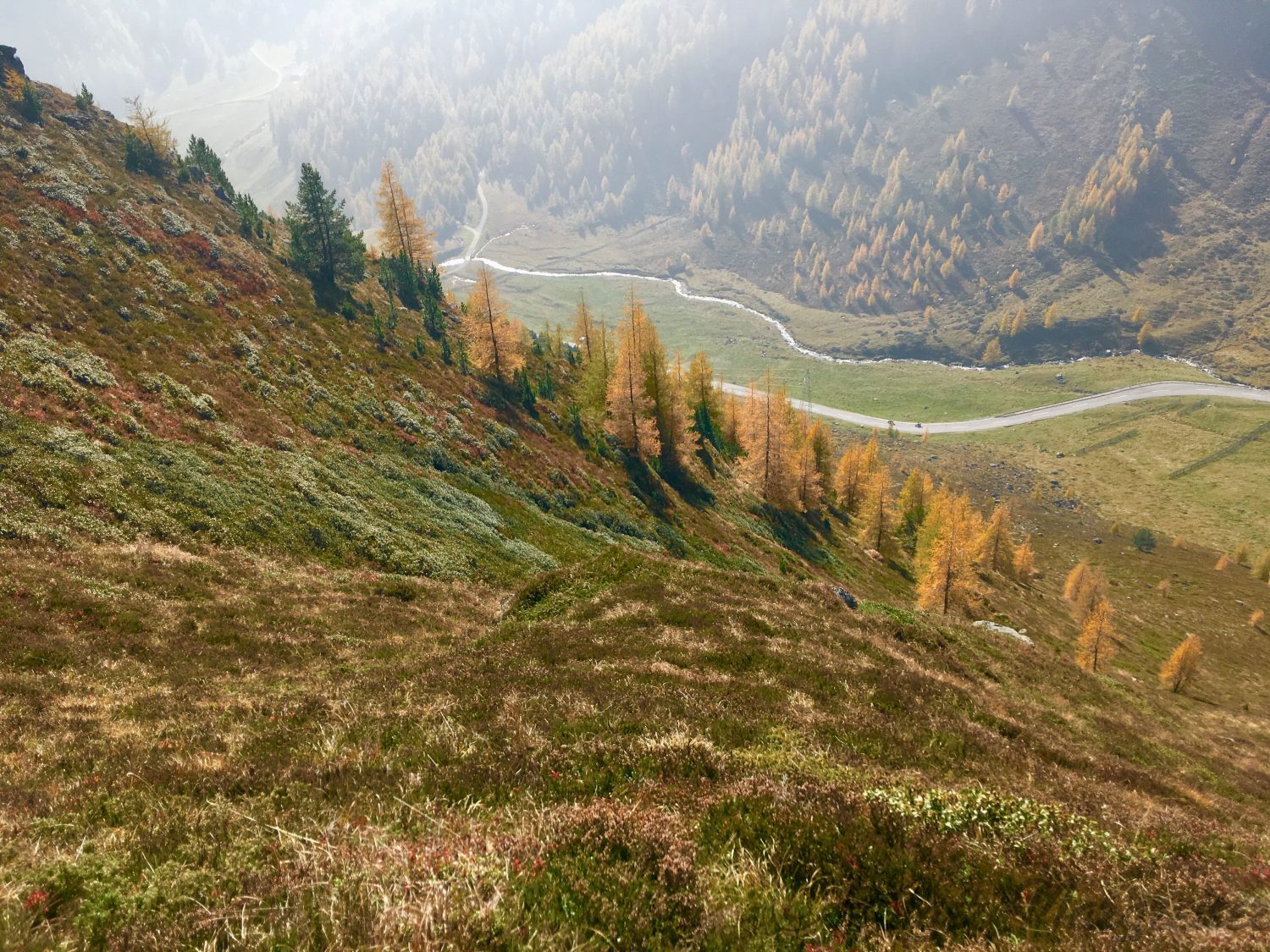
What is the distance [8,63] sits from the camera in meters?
56.2

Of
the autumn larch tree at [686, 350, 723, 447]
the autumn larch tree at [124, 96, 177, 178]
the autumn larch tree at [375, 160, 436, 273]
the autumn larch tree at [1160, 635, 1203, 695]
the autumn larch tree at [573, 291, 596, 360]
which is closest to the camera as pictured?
the autumn larch tree at [124, 96, 177, 178]

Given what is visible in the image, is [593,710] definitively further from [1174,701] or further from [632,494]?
[1174,701]

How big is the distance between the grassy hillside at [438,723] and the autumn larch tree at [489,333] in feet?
70.1

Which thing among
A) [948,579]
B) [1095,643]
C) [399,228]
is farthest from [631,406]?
[1095,643]

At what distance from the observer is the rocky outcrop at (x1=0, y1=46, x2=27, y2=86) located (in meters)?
53.7

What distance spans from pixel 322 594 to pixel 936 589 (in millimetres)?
58452

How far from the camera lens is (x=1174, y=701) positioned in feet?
220

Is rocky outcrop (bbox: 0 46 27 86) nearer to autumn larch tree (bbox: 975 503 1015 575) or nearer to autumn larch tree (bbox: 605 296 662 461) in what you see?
autumn larch tree (bbox: 605 296 662 461)

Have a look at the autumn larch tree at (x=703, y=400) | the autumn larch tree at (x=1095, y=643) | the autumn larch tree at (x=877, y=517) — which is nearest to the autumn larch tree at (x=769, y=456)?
the autumn larch tree at (x=703, y=400)

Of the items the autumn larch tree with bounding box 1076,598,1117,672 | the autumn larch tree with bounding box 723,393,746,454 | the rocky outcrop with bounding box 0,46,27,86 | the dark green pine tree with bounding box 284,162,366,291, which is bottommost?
the autumn larch tree with bounding box 1076,598,1117,672

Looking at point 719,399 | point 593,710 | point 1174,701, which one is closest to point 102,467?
point 593,710

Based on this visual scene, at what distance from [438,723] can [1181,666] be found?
351 feet

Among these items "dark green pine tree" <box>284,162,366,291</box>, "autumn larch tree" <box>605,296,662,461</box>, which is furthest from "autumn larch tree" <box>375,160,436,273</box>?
"autumn larch tree" <box>605,296,662,461</box>

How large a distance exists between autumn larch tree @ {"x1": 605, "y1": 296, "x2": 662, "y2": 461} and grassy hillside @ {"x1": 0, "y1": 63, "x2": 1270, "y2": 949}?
22.6 m
